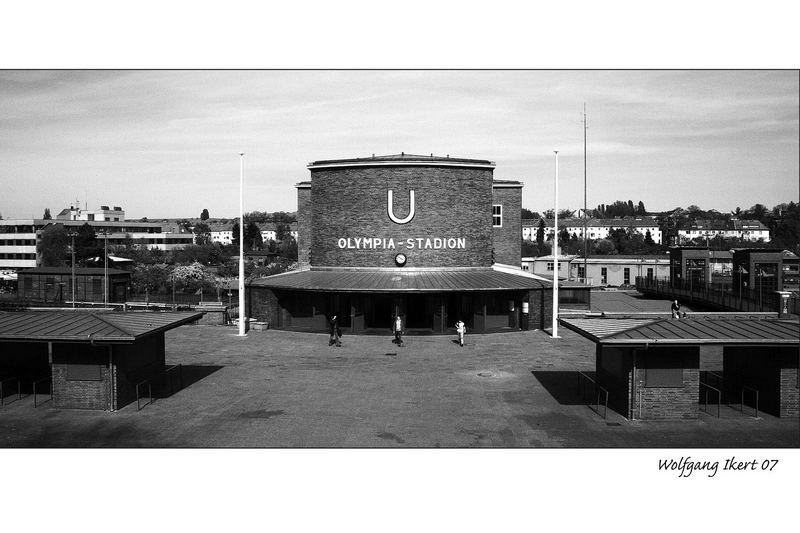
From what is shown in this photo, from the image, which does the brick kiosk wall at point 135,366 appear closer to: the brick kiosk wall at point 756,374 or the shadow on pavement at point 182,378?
the shadow on pavement at point 182,378

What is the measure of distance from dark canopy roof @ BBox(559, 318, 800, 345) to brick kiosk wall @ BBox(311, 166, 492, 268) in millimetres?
21194

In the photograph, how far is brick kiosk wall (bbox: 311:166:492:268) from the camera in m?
41.9

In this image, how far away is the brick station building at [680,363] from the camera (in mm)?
18578

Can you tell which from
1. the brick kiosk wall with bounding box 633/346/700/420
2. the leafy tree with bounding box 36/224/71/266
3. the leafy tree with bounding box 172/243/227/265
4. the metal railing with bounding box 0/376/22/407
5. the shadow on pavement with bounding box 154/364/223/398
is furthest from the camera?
the leafy tree with bounding box 172/243/227/265

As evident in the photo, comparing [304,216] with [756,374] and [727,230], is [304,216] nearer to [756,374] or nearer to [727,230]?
[756,374]

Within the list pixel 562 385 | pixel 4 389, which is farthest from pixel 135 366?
pixel 562 385

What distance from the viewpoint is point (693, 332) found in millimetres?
19109

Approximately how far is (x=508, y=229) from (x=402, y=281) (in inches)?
757

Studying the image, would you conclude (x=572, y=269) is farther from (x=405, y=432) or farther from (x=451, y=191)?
(x=405, y=432)

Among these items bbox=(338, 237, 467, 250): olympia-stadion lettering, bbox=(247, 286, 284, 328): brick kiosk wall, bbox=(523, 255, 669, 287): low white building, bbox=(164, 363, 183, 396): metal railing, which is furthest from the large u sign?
bbox=(523, 255, 669, 287): low white building

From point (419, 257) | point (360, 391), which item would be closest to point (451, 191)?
point (419, 257)

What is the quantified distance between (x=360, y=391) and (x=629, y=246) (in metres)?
149

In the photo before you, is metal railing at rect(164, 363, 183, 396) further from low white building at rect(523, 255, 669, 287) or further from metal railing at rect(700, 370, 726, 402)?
low white building at rect(523, 255, 669, 287)

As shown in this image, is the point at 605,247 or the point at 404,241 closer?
the point at 404,241
